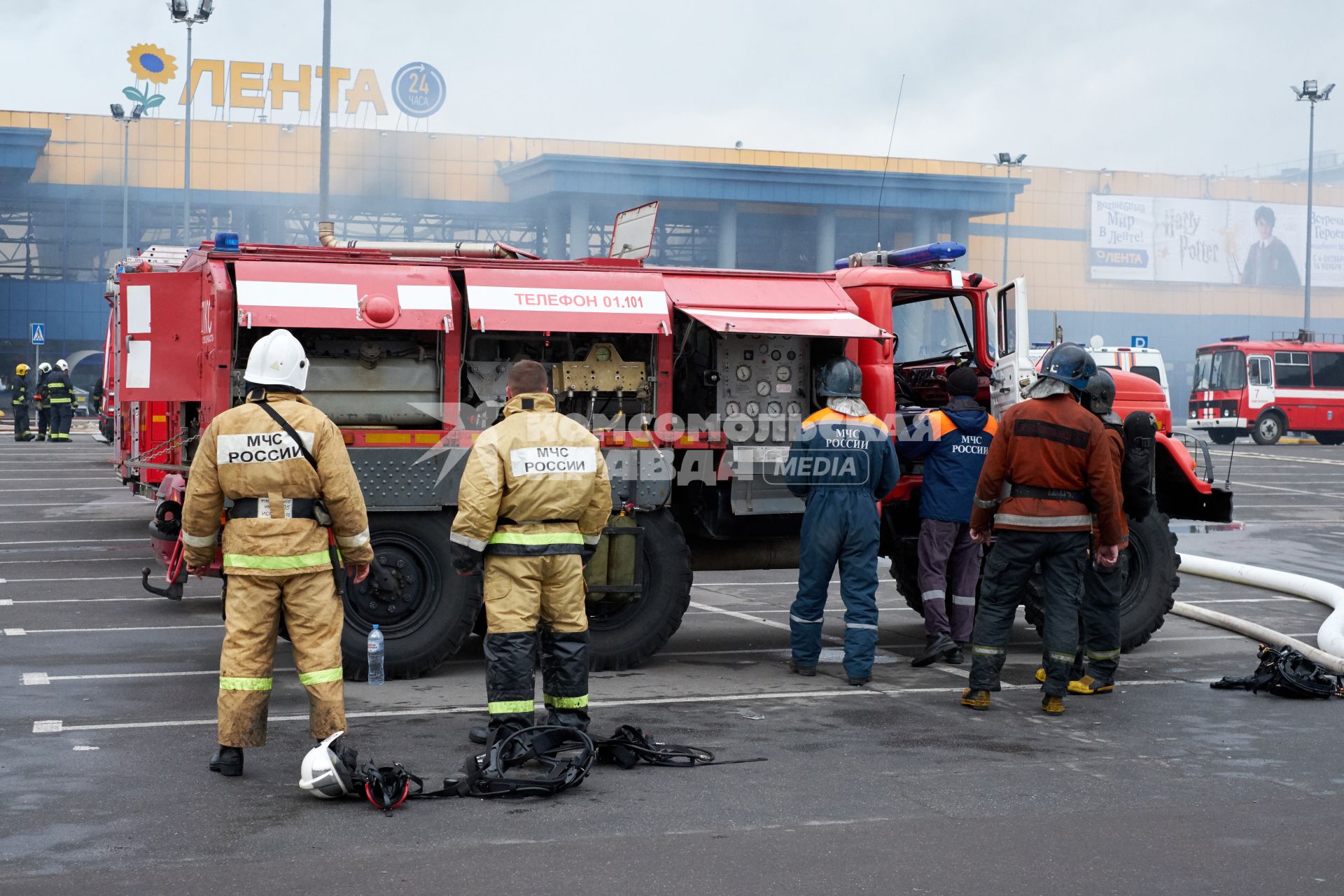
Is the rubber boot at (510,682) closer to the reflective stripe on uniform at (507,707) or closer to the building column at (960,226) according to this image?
the reflective stripe on uniform at (507,707)

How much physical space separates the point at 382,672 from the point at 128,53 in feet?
153

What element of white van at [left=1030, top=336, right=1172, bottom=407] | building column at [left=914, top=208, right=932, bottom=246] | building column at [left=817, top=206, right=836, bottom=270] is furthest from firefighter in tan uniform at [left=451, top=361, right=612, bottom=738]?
building column at [left=914, top=208, right=932, bottom=246]

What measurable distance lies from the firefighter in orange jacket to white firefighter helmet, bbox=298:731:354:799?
353 centimetres

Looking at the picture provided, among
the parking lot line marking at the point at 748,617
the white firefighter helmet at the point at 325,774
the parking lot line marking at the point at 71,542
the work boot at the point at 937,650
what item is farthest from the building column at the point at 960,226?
the white firefighter helmet at the point at 325,774

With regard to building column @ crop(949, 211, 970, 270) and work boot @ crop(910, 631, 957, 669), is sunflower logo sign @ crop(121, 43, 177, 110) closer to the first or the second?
building column @ crop(949, 211, 970, 270)

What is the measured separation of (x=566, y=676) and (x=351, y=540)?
1123 mm

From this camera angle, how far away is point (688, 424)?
9047 mm

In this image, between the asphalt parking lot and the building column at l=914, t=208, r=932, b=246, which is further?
the building column at l=914, t=208, r=932, b=246

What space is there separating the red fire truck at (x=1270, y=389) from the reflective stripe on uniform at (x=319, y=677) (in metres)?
35.5

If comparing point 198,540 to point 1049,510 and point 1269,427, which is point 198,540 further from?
point 1269,427

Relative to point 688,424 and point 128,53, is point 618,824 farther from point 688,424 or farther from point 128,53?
point 128,53

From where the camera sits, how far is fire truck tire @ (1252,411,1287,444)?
3847 cm

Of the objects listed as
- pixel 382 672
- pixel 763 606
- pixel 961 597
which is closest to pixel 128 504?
pixel 763 606

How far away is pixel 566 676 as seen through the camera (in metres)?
6.52
